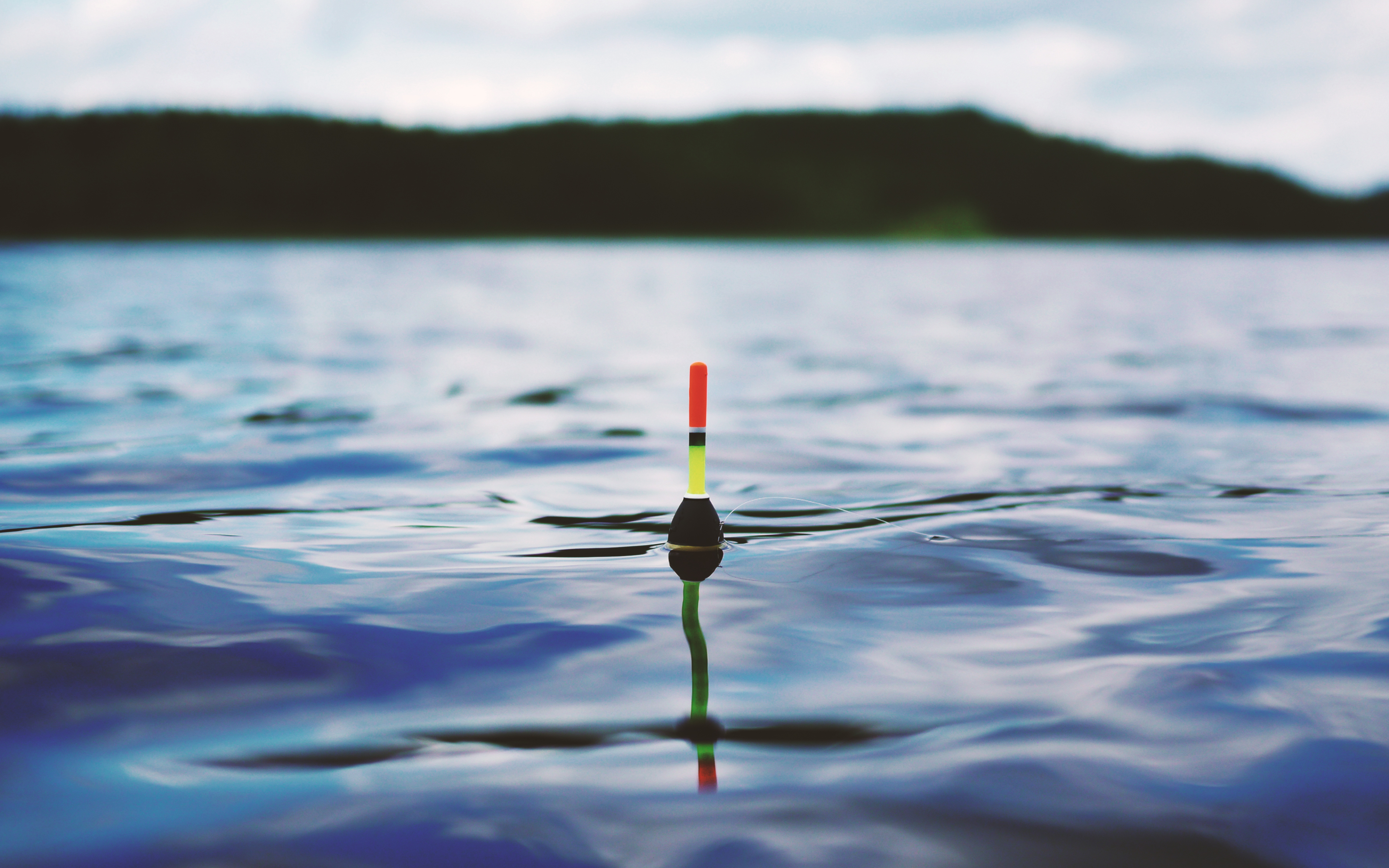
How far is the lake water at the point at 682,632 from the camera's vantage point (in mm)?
2594

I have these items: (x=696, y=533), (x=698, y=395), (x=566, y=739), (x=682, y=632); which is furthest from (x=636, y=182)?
(x=566, y=739)

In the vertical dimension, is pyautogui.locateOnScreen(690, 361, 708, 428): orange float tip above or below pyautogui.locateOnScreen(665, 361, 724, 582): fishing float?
above

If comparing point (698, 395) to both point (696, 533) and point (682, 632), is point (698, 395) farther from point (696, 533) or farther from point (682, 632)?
point (682, 632)

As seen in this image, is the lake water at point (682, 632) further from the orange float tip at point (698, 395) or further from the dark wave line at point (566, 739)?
the orange float tip at point (698, 395)

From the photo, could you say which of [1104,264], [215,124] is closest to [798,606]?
[1104,264]

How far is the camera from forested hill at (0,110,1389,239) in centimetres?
12450

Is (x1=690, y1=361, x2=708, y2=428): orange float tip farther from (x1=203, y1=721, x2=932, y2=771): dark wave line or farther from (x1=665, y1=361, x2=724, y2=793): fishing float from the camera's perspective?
(x1=203, y1=721, x2=932, y2=771): dark wave line

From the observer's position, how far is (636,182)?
157375mm

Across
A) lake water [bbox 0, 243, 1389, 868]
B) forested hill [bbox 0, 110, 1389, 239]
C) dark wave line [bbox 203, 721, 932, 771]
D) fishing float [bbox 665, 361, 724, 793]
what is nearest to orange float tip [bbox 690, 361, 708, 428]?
fishing float [bbox 665, 361, 724, 793]

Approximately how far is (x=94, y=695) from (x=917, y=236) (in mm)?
172685

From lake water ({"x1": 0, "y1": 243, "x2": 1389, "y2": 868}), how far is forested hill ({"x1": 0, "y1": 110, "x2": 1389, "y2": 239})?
383 ft

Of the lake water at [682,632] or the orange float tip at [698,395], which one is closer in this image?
the lake water at [682,632]

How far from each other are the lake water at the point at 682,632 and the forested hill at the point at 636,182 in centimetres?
11676

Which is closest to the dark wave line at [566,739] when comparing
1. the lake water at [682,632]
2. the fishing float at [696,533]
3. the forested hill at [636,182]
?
the lake water at [682,632]
